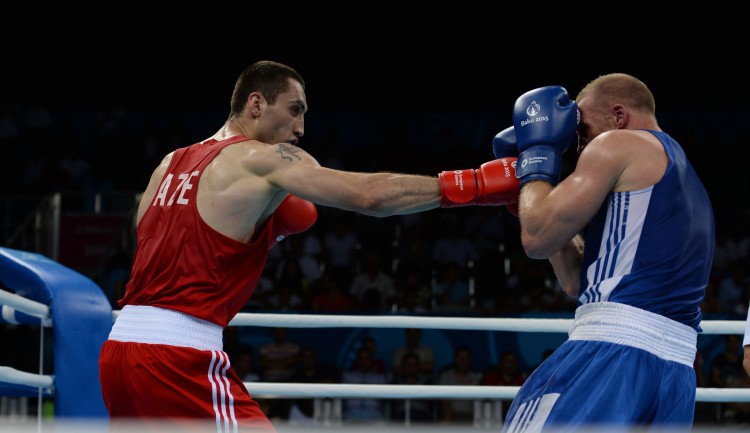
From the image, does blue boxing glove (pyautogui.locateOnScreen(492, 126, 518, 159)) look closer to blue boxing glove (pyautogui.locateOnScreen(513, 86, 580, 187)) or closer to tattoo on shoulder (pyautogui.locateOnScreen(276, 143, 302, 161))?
blue boxing glove (pyautogui.locateOnScreen(513, 86, 580, 187))

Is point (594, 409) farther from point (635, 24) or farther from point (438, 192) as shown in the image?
point (635, 24)

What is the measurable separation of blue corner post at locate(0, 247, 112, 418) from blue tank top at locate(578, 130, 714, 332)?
6.03 ft

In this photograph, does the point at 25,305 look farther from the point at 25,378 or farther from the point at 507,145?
the point at 507,145

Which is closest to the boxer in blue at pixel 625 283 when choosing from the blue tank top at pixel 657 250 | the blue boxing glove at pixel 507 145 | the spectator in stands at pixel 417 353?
the blue tank top at pixel 657 250

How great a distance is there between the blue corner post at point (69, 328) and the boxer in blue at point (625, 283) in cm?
160

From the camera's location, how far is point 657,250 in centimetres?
265

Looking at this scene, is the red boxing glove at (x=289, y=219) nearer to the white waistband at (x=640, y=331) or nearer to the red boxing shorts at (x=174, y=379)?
the red boxing shorts at (x=174, y=379)

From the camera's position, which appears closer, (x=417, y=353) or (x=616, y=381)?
(x=616, y=381)

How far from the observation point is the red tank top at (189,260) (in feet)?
9.46

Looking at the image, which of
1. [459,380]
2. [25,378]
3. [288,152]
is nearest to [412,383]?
[459,380]

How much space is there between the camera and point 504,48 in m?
13.3

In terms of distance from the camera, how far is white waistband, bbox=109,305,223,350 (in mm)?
2830

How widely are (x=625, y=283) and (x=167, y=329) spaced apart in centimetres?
137

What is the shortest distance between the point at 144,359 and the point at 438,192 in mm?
1098
